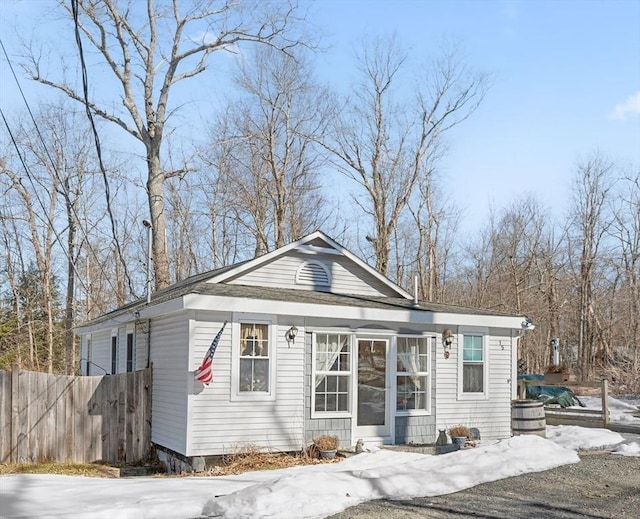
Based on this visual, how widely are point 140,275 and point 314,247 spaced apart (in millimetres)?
26039

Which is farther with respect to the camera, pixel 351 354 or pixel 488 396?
pixel 488 396

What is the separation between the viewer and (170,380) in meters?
12.5

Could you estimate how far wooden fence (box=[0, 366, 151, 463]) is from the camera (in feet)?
40.7

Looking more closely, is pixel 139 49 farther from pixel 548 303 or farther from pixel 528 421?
pixel 548 303

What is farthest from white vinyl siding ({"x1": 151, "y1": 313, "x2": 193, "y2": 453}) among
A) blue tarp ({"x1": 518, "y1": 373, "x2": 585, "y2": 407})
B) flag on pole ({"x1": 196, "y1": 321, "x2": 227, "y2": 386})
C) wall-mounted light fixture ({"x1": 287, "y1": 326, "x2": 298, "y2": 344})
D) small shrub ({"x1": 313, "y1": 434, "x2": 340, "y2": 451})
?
blue tarp ({"x1": 518, "y1": 373, "x2": 585, "y2": 407})

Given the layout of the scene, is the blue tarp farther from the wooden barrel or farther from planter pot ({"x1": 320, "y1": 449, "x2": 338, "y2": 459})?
planter pot ({"x1": 320, "y1": 449, "x2": 338, "y2": 459})

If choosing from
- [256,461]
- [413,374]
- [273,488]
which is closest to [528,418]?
[413,374]

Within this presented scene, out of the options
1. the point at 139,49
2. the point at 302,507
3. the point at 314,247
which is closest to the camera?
the point at 302,507

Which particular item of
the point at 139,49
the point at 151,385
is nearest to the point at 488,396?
the point at 151,385

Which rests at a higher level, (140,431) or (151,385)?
(151,385)

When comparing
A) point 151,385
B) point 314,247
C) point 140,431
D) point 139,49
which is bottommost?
point 140,431

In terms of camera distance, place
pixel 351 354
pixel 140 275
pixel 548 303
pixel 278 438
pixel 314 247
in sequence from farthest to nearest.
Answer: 1. pixel 548 303
2. pixel 140 275
3. pixel 314 247
4. pixel 351 354
5. pixel 278 438

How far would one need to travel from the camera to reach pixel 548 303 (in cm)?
4238

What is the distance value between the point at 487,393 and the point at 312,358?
4.31 meters
